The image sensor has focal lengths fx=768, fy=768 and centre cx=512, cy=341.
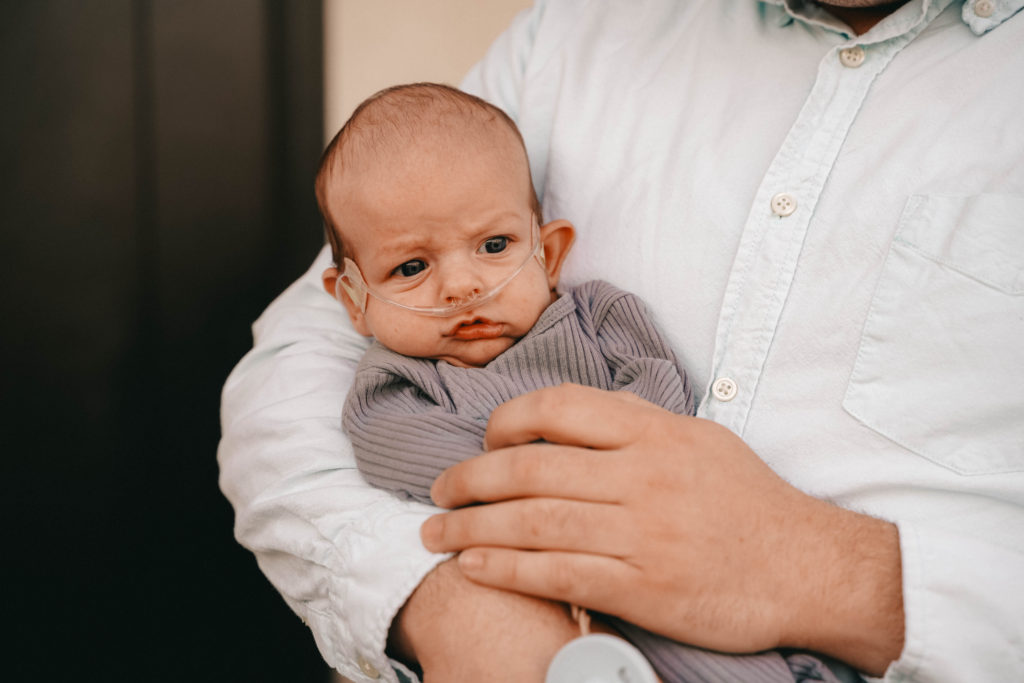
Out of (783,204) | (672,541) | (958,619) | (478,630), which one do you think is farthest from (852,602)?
(783,204)

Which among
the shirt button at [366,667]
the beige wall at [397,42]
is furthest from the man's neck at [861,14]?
the beige wall at [397,42]

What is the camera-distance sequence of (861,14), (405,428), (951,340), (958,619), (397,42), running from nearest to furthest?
(958,619), (951,340), (405,428), (861,14), (397,42)

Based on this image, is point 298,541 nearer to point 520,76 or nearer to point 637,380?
point 637,380

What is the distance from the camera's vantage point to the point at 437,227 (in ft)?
3.75

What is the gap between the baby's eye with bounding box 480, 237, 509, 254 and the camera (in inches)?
46.8

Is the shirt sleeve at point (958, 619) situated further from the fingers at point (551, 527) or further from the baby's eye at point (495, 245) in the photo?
the baby's eye at point (495, 245)

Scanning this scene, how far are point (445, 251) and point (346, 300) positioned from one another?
0.23 metres

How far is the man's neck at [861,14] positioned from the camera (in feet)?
3.67

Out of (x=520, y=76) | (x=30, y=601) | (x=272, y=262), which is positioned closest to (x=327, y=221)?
(x=520, y=76)

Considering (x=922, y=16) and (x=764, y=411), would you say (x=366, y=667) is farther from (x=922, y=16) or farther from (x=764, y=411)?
(x=922, y=16)

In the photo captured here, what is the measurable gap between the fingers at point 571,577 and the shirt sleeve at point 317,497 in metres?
0.11

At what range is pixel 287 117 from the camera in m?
2.03

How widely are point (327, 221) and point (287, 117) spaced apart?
90cm

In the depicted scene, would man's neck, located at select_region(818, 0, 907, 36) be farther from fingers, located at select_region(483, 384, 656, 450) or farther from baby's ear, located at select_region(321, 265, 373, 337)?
baby's ear, located at select_region(321, 265, 373, 337)
